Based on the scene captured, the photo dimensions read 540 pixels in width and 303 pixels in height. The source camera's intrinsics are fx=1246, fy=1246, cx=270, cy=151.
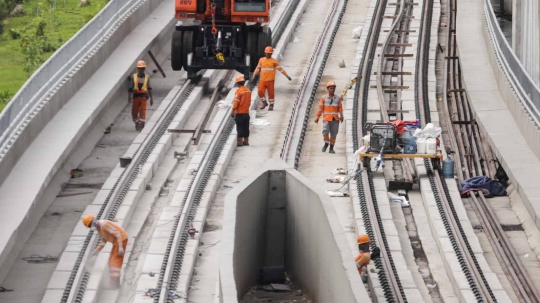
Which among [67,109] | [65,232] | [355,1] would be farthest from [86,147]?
[355,1]

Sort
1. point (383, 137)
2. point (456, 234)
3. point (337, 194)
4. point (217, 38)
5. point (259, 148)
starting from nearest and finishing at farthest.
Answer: point (456, 234), point (337, 194), point (383, 137), point (259, 148), point (217, 38)

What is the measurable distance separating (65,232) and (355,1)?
2077cm

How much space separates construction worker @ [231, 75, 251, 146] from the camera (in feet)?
73.0

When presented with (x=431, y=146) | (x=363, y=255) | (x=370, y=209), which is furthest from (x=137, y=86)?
(x=363, y=255)

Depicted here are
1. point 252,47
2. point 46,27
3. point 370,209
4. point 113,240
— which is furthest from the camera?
point 46,27

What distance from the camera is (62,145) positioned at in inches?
826

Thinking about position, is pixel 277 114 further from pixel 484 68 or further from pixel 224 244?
pixel 224 244

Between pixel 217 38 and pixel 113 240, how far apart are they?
38.8 ft

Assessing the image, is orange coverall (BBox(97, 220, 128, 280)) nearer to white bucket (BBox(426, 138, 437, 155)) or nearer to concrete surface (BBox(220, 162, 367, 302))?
concrete surface (BBox(220, 162, 367, 302))

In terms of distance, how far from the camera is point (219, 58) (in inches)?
1091

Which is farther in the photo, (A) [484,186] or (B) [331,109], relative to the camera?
(B) [331,109]

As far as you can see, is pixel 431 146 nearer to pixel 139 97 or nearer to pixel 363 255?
pixel 363 255

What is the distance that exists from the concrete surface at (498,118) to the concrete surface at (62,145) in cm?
755

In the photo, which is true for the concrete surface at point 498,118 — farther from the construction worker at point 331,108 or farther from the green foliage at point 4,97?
the green foliage at point 4,97
